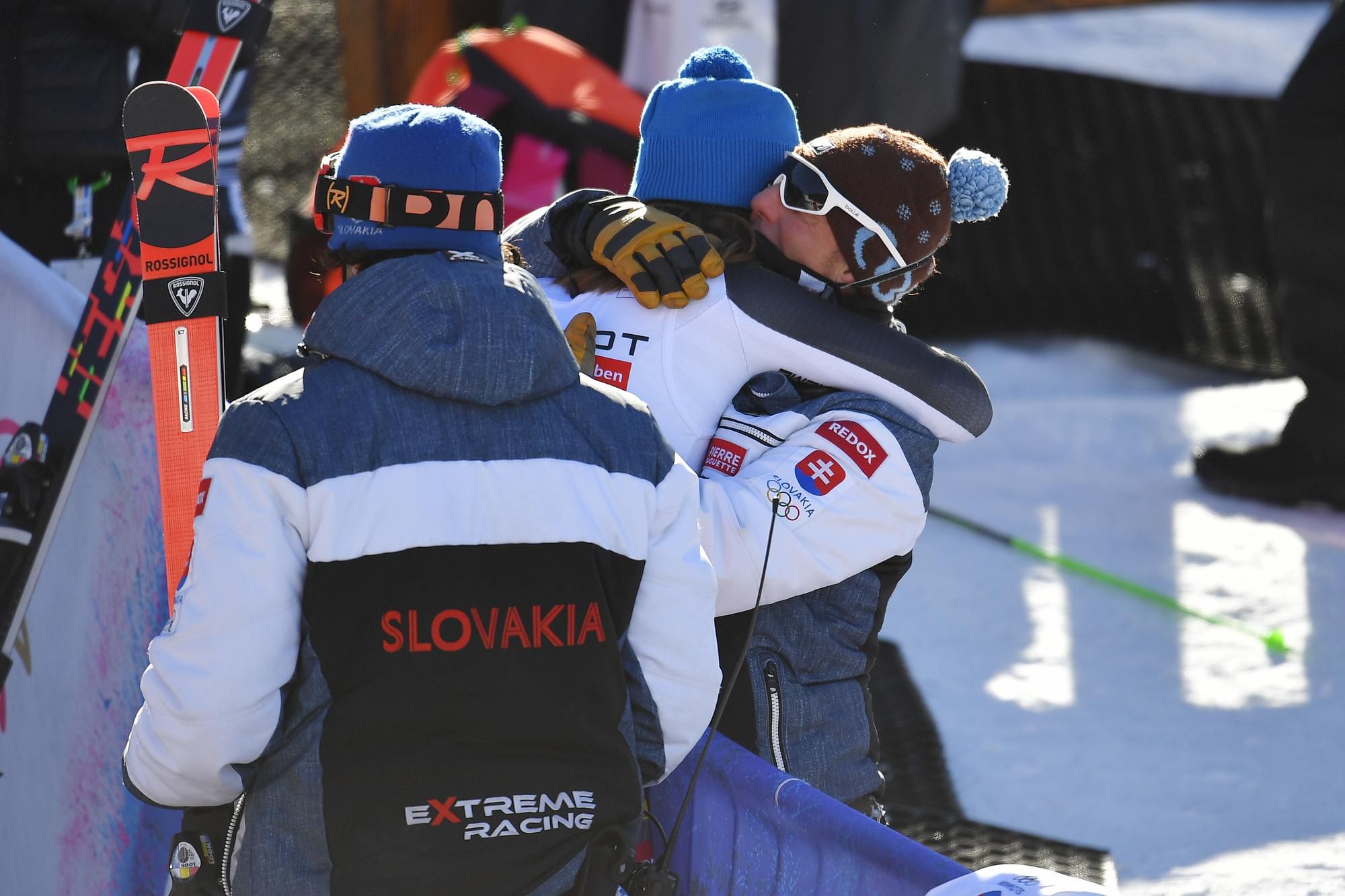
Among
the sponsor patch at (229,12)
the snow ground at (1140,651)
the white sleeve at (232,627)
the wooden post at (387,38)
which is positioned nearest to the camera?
the white sleeve at (232,627)

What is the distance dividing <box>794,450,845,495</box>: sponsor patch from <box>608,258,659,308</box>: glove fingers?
315 millimetres

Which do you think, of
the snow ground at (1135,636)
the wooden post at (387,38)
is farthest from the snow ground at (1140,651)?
the wooden post at (387,38)

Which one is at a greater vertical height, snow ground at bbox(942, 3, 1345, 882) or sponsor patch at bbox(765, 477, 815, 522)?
sponsor patch at bbox(765, 477, 815, 522)

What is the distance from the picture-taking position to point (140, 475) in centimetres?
264

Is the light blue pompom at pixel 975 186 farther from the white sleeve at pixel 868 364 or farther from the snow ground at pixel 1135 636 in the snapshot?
the snow ground at pixel 1135 636

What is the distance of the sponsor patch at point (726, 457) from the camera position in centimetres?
206

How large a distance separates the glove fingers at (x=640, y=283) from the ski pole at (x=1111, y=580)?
8.57 feet

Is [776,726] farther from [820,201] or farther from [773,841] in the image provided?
[820,201]

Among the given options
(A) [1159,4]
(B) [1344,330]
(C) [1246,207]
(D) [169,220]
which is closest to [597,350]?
(D) [169,220]

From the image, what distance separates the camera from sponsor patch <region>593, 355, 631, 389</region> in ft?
6.97

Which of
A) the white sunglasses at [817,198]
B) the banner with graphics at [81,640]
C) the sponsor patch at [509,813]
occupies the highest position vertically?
the white sunglasses at [817,198]

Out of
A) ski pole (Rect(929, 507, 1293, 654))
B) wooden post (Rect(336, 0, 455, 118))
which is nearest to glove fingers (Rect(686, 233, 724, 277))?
ski pole (Rect(929, 507, 1293, 654))

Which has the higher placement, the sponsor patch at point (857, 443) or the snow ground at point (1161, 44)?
the sponsor patch at point (857, 443)

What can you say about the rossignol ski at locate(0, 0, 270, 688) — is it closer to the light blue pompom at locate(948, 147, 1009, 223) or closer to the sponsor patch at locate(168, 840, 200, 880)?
the sponsor patch at locate(168, 840, 200, 880)
